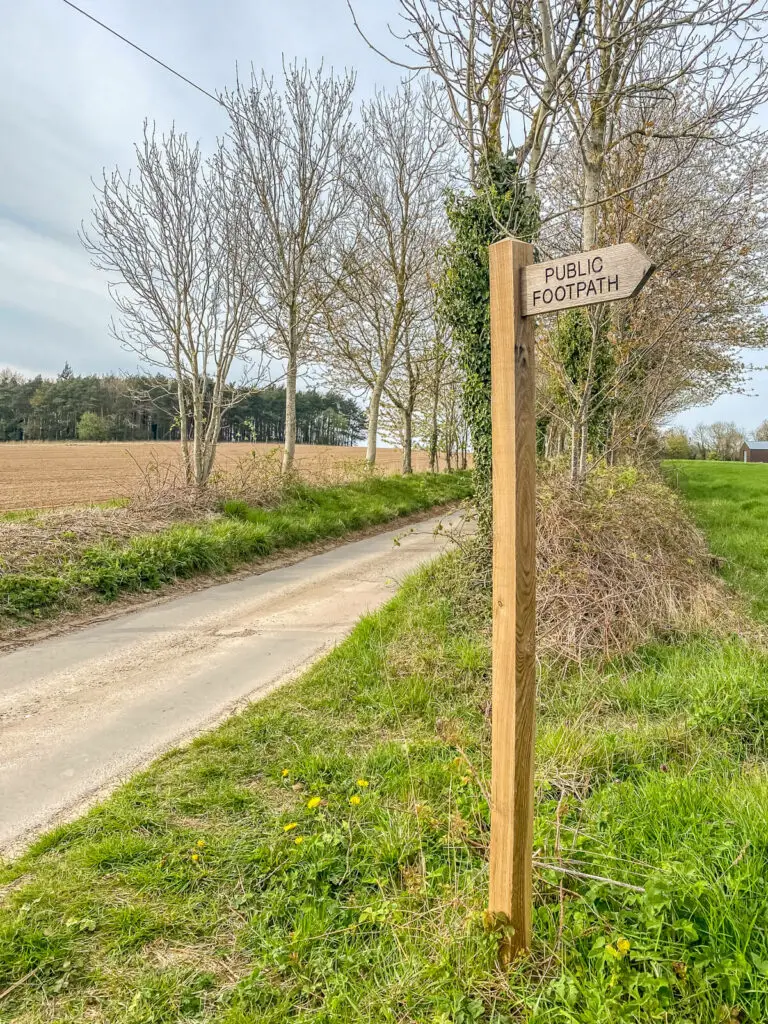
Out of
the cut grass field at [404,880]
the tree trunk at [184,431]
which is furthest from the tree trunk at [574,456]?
the tree trunk at [184,431]

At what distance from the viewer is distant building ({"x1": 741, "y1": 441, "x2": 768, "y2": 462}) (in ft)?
204

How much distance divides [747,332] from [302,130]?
1166cm

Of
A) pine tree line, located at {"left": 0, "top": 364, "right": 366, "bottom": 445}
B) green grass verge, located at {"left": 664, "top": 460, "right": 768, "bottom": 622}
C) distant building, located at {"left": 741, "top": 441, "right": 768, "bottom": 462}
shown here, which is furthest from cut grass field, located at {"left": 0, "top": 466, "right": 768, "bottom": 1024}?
distant building, located at {"left": 741, "top": 441, "right": 768, "bottom": 462}

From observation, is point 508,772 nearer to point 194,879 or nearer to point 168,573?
point 194,879

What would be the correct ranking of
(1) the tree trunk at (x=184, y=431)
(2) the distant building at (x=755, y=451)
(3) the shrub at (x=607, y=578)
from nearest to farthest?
(3) the shrub at (x=607, y=578) → (1) the tree trunk at (x=184, y=431) → (2) the distant building at (x=755, y=451)

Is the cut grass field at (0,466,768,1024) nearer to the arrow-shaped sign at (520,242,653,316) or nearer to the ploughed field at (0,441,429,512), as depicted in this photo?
the arrow-shaped sign at (520,242,653,316)

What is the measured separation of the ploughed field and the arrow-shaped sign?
8.77 metres

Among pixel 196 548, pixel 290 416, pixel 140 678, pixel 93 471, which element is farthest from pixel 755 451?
pixel 140 678

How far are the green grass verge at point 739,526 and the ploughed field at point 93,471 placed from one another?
8034mm

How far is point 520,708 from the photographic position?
199 centimetres

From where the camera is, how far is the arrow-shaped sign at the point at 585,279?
1789 millimetres

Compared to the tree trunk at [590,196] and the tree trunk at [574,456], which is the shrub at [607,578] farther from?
the tree trunk at [590,196]

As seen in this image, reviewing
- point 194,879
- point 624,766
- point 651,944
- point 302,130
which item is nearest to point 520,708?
point 651,944

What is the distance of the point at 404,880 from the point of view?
2.40 meters
